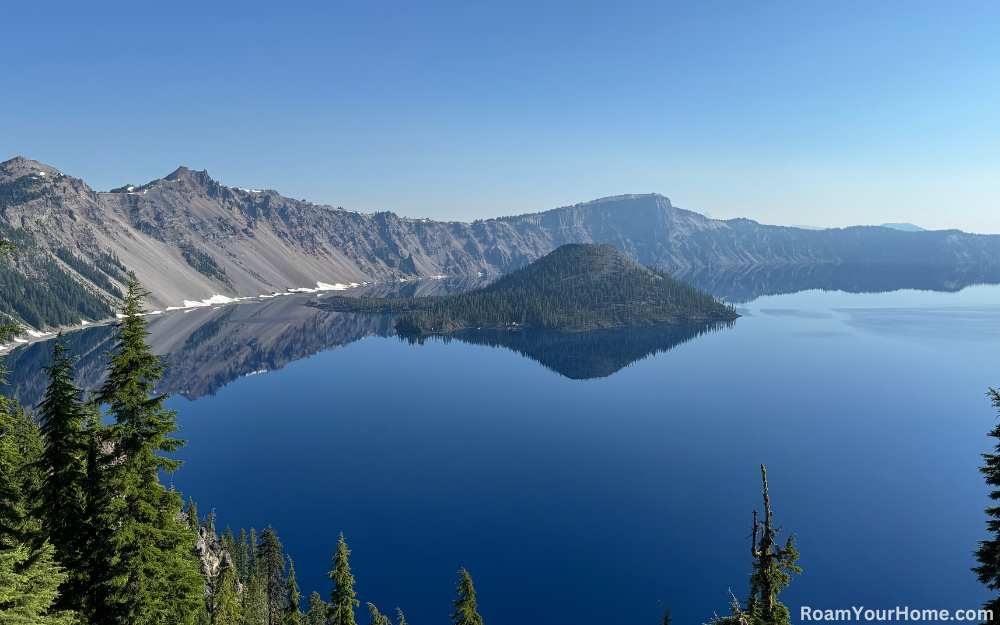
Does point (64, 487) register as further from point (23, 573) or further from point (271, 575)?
point (271, 575)

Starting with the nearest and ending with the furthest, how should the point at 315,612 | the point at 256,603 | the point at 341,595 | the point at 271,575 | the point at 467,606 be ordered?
the point at 341,595 < the point at 467,606 < the point at 256,603 < the point at 271,575 < the point at 315,612

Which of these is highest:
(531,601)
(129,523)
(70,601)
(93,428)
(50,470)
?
(93,428)

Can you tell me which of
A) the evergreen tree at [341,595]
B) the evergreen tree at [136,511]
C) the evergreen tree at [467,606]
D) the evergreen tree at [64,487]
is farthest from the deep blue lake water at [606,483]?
the evergreen tree at [64,487]

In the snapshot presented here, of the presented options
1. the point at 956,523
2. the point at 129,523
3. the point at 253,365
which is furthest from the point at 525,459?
the point at 253,365

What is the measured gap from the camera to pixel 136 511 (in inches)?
866

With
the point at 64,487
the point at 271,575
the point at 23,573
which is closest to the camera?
the point at 23,573

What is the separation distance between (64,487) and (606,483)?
8228 cm

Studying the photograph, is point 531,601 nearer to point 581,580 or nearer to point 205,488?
point 581,580

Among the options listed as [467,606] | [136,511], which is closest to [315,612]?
[467,606]

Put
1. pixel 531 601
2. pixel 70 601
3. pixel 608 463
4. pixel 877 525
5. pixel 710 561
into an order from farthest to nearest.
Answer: pixel 608 463 → pixel 877 525 → pixel 710 561 → pixel 531 601 → pixel 70 601

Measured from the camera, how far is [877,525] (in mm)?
76375

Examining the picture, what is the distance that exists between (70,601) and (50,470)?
19.3ft

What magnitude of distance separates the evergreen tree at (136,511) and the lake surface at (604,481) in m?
43.8

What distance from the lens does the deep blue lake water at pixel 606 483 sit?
211 feet
